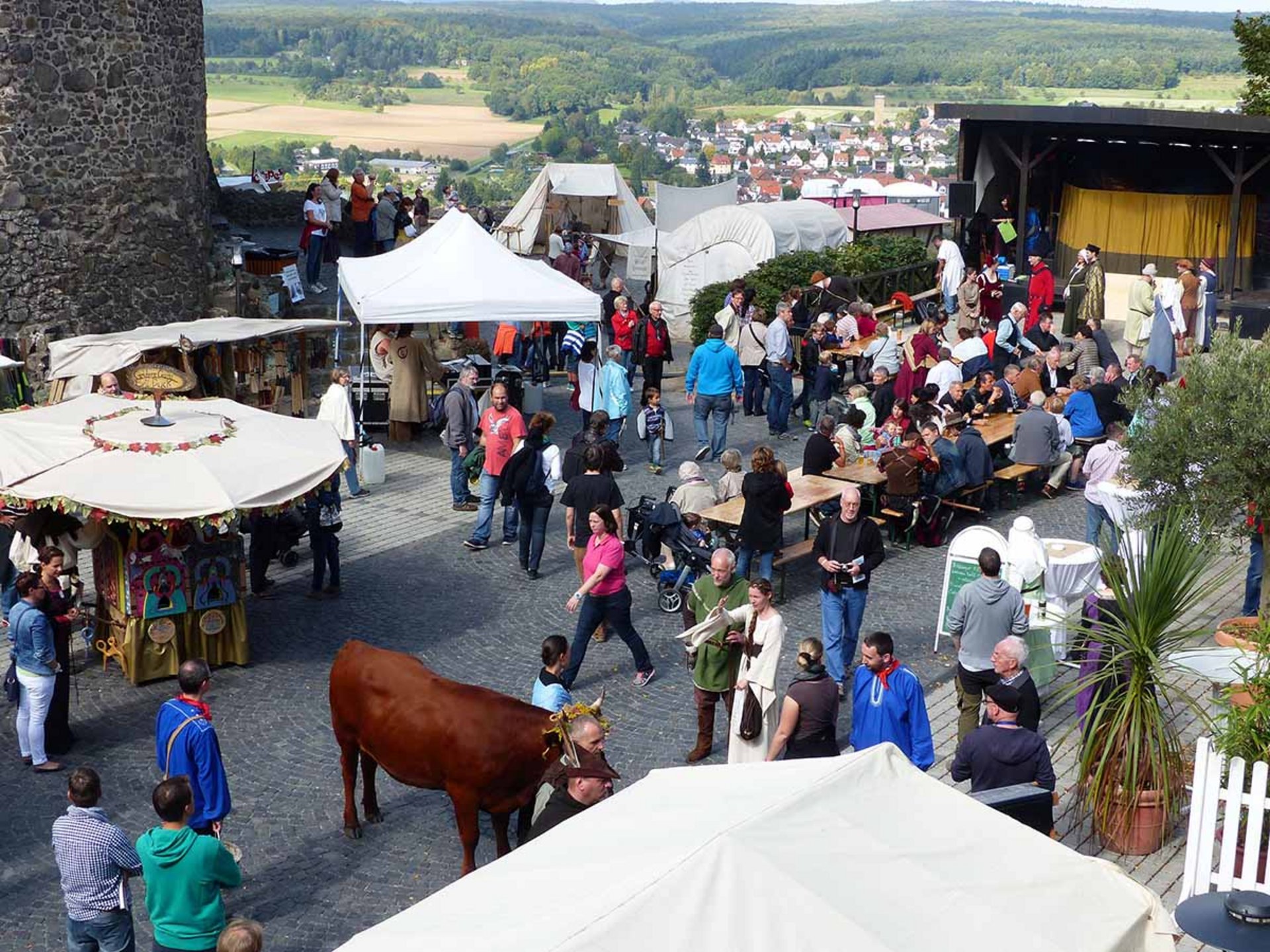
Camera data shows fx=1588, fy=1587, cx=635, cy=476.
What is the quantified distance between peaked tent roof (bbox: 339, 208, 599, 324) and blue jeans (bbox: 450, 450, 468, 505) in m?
1.81

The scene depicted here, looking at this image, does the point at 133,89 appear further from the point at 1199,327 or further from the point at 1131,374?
the point at 1199,327

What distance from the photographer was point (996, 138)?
27516 mm

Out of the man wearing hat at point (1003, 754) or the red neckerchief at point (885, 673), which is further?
the red neckerchief at point (885, 673)

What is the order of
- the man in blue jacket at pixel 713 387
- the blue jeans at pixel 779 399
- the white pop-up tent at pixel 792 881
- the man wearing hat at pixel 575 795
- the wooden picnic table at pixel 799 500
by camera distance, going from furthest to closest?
the blue jeans at pixel 779 399, the man in blue jacket at pixel 713 387, the wooden picnic table at pixel 799 500, the man wearing hat at pixel 575 795, the white pop-up tent at pixel 792 881

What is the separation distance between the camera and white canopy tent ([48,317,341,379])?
51.5ft

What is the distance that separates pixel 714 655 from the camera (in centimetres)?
1008

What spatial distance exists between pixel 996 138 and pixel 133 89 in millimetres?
14712

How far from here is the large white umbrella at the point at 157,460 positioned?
10805 mm

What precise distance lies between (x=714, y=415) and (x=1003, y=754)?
9453mm

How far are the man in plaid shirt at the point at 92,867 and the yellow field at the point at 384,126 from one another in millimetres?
93351

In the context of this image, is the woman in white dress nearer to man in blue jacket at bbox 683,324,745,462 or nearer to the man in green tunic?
the man in green tunic

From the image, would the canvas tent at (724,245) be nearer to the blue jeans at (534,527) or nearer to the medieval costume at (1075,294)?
the medieval costume at (1075,294)

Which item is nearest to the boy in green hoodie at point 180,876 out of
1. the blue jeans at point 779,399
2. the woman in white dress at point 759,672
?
the woman in white dress at point 759,672

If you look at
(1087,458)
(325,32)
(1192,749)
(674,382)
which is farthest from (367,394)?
(325,32)
